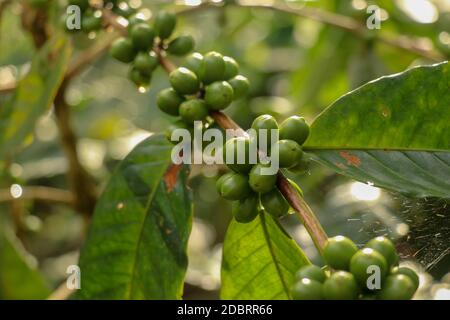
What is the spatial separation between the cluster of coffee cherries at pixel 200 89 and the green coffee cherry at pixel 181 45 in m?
0.18

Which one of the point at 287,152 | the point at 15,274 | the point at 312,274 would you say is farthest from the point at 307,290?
the point at 15,274

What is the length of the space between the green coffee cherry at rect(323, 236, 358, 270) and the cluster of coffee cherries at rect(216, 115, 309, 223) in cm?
17

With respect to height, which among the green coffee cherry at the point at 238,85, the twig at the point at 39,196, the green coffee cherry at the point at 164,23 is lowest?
the twig at the point at 39,196

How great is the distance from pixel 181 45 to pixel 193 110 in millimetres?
316

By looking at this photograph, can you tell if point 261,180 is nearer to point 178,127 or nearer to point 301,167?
point 301,167

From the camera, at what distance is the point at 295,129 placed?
1264 millimetres

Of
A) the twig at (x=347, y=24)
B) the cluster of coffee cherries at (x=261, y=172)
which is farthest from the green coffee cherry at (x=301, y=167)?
the twig at (x=347, y=24)

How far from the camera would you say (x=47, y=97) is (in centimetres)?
187

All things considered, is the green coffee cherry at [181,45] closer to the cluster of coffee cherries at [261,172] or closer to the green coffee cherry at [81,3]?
the green coffee cherry at [81,3]

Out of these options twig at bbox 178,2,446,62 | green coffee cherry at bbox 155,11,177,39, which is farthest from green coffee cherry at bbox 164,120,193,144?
twig at bbox 178,2,446,62

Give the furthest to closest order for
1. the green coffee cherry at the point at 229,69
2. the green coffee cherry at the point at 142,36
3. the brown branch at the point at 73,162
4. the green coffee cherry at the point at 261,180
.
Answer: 1. the brown branch at the point at 73,162
2. the green coffee cherry at the point at 142,36
3. the green coffee cherry at the point at 229,69
4. the green coffee cherry at the point at 261,180

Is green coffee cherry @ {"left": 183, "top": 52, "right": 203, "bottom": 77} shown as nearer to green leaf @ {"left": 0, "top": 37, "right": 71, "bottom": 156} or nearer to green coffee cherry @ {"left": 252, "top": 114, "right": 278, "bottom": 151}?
green coffee cherry @ {"left": 252, "top": 114, "right": 278, "bottom": 151}

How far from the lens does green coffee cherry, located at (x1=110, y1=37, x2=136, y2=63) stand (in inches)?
64.8

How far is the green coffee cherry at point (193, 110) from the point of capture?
1.41 meters
